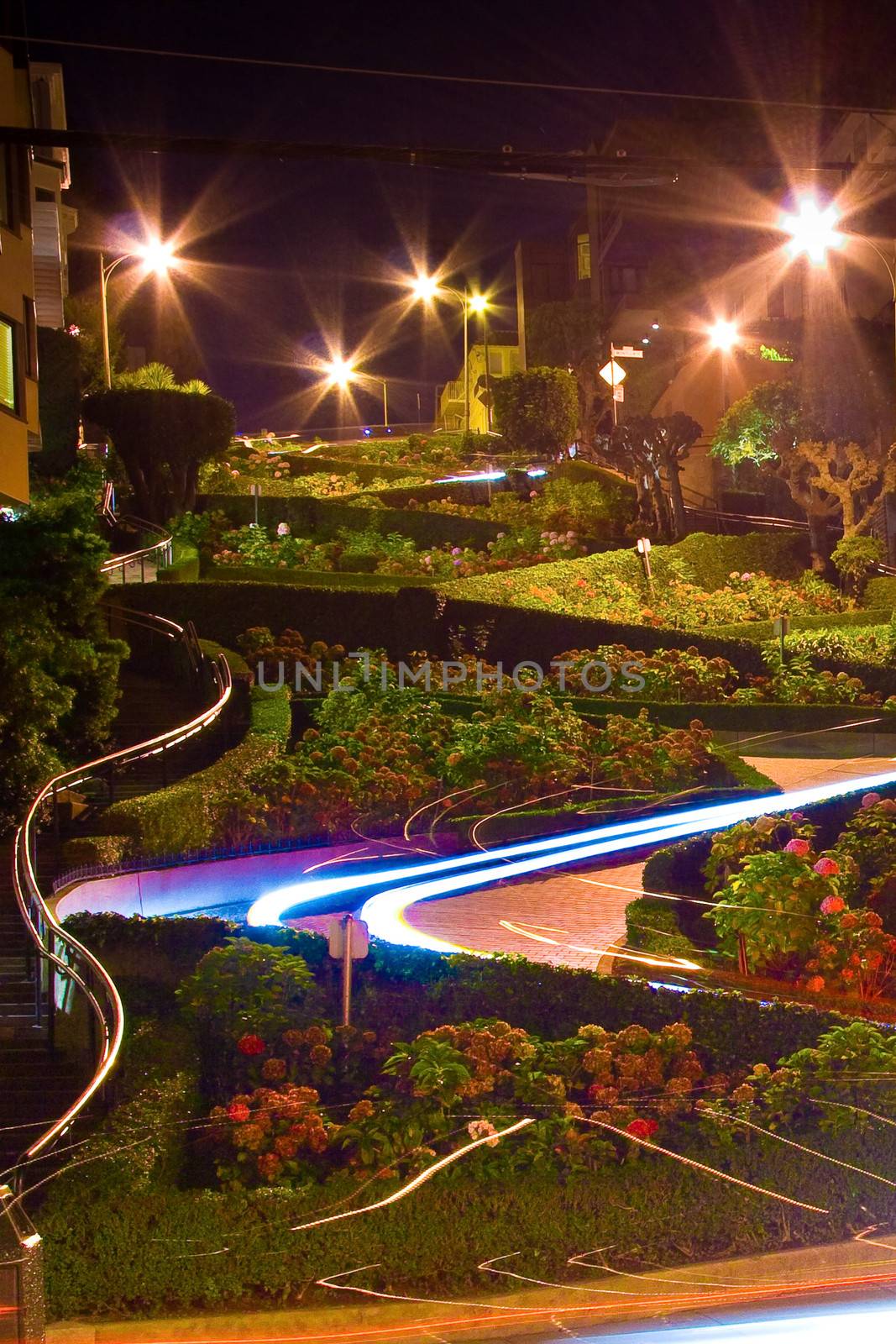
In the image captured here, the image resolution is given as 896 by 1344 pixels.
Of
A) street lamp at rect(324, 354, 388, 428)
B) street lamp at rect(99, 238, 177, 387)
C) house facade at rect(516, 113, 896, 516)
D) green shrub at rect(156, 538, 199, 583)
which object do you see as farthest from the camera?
street lamp at rect(324, 354, 388, 428)

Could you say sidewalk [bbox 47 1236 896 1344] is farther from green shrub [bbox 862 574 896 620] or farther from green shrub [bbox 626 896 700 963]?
green shrub [bbox 862 574 896 620]

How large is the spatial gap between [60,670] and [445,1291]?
1193 cm

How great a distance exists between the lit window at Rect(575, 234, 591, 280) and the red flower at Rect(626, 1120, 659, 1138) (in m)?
66.8

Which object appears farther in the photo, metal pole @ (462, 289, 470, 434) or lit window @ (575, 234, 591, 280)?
lit window @ (575, 234, 591, 280)

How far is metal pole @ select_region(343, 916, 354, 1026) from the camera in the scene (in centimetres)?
982

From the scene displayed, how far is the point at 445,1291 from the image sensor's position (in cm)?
758

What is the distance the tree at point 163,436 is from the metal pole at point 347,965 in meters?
26.3

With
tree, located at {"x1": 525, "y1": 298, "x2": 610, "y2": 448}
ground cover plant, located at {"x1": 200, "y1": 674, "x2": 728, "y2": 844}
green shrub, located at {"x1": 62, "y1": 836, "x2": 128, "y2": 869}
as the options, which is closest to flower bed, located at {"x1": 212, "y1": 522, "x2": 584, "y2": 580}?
ground cover plant, located at {"x1": 200, "y1": 674, "x2": 728, "y2": 844}

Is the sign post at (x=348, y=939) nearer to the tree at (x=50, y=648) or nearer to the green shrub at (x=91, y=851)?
the green shrub at (x=91, y=851)

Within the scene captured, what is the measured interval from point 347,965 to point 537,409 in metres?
43.7

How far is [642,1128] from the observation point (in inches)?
338

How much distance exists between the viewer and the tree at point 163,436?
3500 cm

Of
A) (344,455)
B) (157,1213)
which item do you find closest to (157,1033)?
(157,1213)

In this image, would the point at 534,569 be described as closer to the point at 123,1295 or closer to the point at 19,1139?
the point at 19,1139
